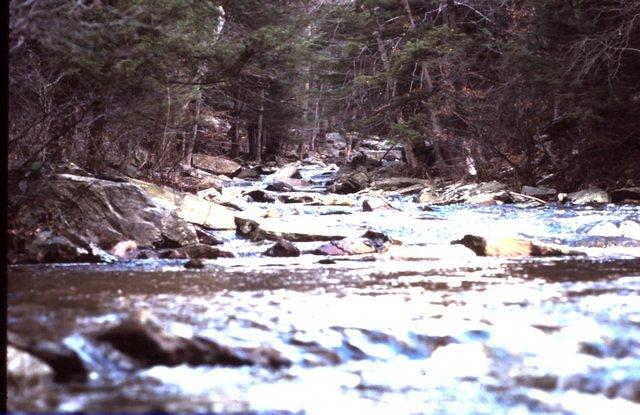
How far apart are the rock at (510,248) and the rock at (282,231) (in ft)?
6.26

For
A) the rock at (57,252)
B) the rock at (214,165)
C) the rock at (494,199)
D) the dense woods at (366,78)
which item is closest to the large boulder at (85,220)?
the rock at (57,252)

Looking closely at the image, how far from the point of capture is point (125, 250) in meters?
6.04

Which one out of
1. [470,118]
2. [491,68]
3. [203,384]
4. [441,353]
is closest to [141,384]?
[203,384]

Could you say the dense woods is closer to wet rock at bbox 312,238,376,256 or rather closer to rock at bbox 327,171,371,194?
rock at bbox 327,171,371,194

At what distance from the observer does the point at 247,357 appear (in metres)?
2.55

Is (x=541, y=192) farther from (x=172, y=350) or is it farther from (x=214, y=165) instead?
(x=214, y=165)

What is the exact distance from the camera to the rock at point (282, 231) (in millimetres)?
7645

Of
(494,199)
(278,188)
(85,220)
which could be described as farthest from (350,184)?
(85,220)

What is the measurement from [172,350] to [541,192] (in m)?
12.4

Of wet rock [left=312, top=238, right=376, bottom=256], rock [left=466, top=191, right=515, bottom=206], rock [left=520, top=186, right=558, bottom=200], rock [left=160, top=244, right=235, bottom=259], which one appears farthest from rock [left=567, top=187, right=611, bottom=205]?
rock [left=160, top=244, right=235, bottom=259]

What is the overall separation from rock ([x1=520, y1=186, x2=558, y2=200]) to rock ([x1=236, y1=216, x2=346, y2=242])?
719 centimetres

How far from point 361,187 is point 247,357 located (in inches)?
707

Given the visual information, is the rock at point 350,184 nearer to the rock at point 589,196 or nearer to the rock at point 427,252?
the rock at point 589,196

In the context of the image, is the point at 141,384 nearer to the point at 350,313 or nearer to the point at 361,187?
the point at 350,313
